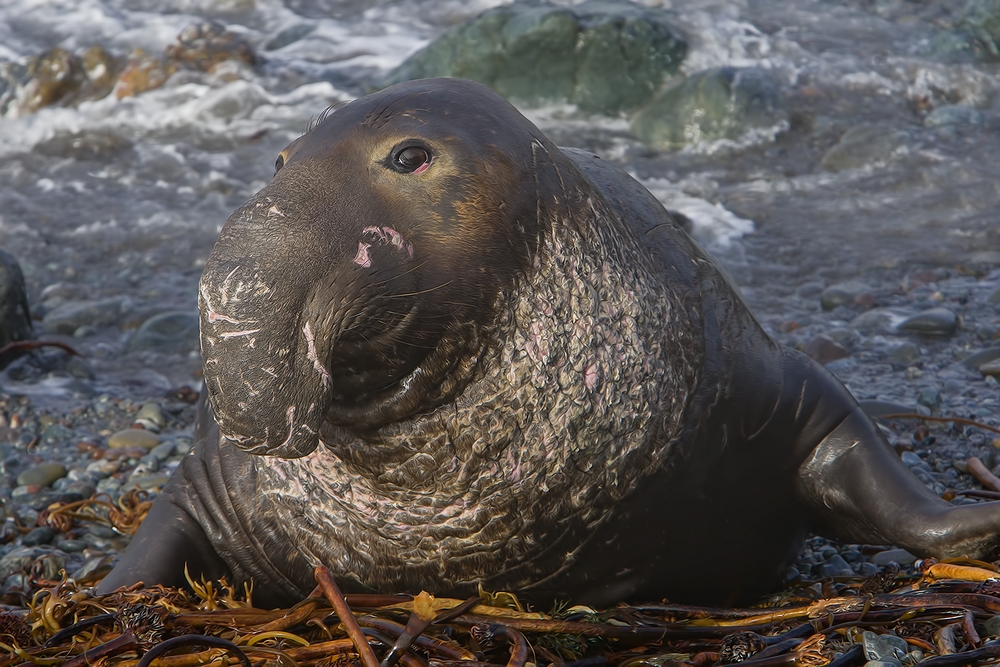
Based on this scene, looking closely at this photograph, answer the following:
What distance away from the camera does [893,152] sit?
9758mm

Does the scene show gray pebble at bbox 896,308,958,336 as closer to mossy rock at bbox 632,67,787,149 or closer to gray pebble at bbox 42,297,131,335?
mossy rock at bbox 632,67,787,149

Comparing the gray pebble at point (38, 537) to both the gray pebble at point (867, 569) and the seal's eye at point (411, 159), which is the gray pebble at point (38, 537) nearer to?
the seal's eye at point (411, 159)

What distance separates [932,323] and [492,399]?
151 inches

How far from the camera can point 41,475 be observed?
18.1 feet

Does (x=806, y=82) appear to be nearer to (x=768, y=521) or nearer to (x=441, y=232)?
(x=768, y=521)

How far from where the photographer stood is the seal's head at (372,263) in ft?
9.41

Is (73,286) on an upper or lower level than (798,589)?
lower

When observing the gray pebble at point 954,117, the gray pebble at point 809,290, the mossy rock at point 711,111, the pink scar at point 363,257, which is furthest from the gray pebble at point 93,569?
the gray pebble at point 954,117

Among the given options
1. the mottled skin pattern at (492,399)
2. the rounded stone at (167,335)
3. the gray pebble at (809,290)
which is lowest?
the rounded stone at (167,335)

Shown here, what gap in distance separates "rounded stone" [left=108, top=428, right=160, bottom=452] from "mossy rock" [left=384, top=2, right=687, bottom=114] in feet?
21.2

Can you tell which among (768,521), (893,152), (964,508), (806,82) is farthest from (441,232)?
(806,82)

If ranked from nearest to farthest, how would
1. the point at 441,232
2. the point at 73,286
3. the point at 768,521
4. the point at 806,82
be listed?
the point at 441,232
the point at 768,521
the point at 73,286
the point at 806,82

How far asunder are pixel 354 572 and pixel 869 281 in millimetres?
4690

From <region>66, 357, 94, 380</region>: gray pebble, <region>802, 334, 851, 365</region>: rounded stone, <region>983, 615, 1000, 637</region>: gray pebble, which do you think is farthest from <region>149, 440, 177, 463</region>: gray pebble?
<region>983, 615, 1000, 637</region>: gray pebble
